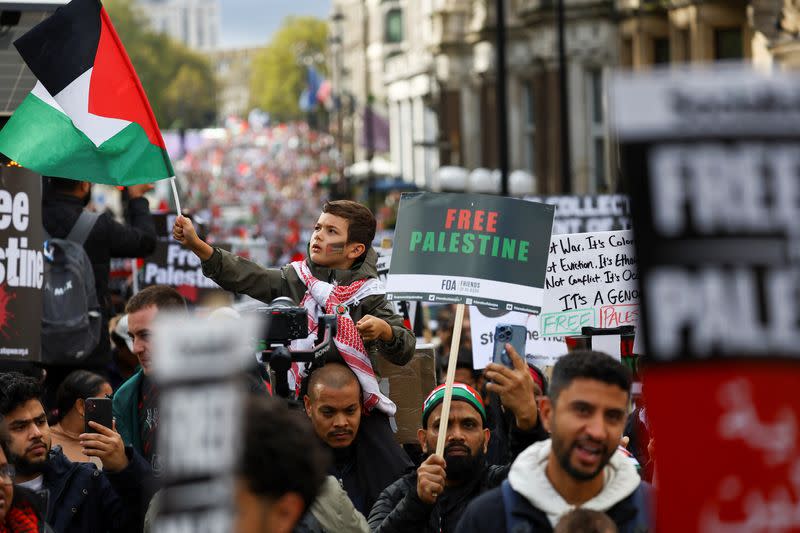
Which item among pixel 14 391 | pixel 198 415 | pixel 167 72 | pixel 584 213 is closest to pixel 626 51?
pixel 584 213

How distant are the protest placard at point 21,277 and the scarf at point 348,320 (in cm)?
203

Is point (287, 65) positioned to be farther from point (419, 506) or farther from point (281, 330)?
point (419, 506)

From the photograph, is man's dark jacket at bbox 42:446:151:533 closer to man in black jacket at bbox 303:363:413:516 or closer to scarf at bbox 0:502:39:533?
man in black jacket at bbox 303:363:413:516

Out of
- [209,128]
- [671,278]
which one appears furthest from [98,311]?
[209,128]

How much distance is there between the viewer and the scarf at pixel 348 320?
6598 mm

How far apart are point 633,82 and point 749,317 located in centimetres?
49

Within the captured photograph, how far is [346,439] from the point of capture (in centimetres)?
648

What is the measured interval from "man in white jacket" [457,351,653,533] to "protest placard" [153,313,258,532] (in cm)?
197

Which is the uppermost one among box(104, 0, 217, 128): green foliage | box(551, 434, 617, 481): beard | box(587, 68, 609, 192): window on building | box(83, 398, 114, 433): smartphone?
box(104, 0, 217, 128): green foliage

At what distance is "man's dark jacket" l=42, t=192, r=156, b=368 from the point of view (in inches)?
354

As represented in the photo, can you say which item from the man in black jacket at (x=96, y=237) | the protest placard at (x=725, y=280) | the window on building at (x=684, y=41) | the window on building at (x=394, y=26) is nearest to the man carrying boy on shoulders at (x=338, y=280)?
the man in black jacket at (x=96, y=237)

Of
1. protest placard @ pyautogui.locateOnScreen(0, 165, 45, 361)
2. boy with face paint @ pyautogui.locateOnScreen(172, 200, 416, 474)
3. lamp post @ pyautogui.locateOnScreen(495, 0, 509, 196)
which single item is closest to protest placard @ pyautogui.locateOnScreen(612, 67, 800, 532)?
boy with face paint @ pyautogui.locateOnScreen(172, 200, 416, 474)

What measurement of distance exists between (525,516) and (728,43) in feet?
86.8

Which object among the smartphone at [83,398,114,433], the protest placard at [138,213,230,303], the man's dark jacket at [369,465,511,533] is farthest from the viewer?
the protest placard at [138,213,230,303]
